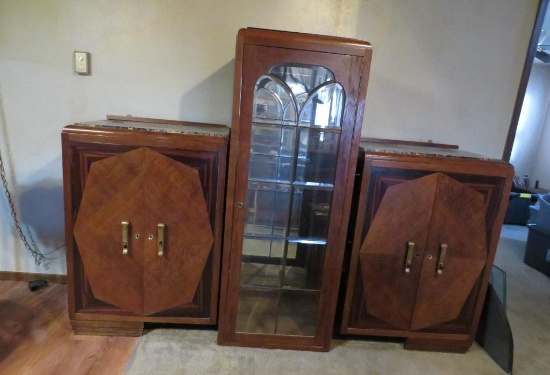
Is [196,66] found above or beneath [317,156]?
above

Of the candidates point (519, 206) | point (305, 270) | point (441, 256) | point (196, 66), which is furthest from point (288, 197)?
point (519, 206)

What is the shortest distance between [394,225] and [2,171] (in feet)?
7.31

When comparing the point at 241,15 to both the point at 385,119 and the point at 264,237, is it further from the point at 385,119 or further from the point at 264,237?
the point at 264,237

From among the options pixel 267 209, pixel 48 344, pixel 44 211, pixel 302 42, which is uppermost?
A: pixel 302 42

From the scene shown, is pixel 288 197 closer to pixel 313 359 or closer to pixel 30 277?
pixel 313 359

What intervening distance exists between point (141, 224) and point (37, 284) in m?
1.06

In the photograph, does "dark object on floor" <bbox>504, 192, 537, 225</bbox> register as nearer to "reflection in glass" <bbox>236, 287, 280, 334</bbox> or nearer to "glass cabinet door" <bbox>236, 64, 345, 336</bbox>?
"glass cabinet door" <bbox>236, 64, 345, 336</bbox>

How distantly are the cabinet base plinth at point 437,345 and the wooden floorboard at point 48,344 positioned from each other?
1.45 m

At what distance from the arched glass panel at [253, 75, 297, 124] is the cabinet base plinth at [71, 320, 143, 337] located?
1222 millimetres

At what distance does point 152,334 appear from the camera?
1707mm

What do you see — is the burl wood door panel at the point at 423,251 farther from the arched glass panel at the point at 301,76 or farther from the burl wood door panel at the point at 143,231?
the burl wood door panel at the point at 143,231

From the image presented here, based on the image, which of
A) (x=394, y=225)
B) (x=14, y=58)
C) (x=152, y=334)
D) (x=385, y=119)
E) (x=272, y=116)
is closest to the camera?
(x=272, y=116)

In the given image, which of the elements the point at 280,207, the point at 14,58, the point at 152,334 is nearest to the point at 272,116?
the point at 280,207

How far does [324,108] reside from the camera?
4.88 ft
